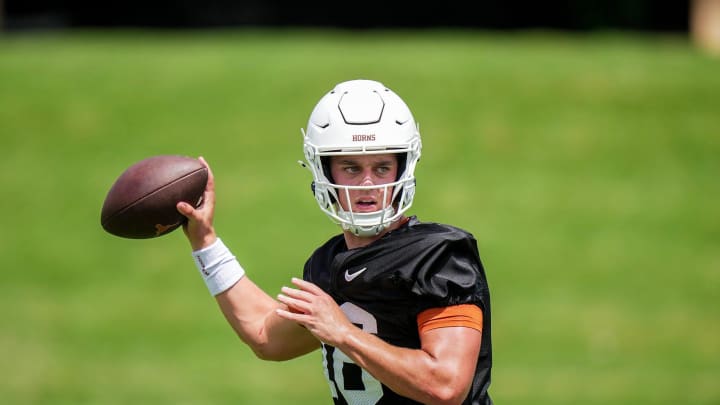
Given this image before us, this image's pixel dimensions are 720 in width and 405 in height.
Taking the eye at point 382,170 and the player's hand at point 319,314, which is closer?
the player's hand at point 319,314

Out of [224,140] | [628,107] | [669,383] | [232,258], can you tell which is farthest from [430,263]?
[628,107]

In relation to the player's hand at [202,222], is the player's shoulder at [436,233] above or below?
above

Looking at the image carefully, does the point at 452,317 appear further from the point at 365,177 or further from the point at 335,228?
the point at 335,228

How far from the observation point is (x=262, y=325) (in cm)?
380

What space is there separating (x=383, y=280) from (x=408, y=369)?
0.31m

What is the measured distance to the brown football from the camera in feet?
12.4

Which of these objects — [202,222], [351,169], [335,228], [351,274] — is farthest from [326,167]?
[335,228]

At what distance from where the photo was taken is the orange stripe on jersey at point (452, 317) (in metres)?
3.08

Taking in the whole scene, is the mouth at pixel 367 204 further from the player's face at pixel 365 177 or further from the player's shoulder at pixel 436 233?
the player's shoulder at pixel 436 233

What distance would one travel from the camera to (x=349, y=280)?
3271 millimetres

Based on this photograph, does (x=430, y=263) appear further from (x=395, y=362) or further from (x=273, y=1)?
(x=273, y=1)

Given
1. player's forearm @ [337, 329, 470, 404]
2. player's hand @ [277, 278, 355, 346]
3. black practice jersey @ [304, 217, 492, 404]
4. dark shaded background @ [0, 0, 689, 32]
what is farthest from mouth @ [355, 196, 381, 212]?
dark shaded background @ [0, 0, 689, 32]

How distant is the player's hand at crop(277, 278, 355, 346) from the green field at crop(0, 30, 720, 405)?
17.1 ft

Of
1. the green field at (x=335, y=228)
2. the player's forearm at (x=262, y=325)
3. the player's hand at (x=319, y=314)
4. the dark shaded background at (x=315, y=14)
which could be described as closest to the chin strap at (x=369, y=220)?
the player's hand at (x=319, y=314)
